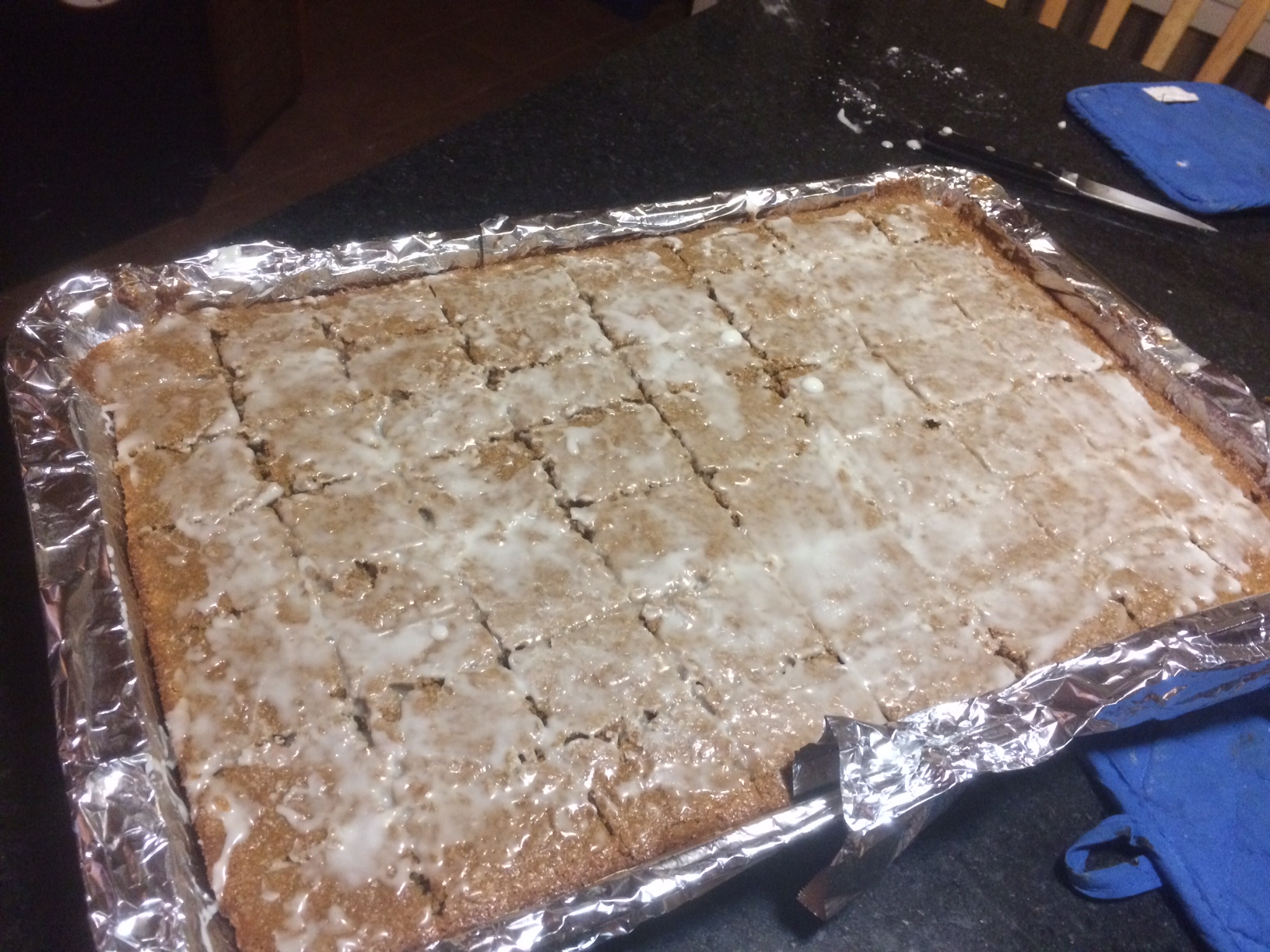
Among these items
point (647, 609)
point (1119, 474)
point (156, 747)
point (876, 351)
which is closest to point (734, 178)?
point (876, 351)

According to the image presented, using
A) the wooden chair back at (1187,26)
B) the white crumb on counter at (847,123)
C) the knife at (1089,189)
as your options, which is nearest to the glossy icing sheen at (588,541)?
the knife at (1089,189)

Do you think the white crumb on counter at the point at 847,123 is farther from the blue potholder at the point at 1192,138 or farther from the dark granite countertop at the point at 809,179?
the blue potholder at the point at 1192,138

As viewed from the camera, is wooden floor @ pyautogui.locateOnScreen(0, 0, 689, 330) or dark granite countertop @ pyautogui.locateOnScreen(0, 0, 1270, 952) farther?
wooden floor @ pyautogui.locateOnScreen(0, 0, 689, 330)

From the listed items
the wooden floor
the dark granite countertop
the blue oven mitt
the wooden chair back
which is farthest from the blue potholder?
the wooden floor

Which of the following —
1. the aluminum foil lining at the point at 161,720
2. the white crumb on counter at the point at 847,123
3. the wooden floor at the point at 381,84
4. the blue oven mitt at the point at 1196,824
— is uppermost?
the white crumb on counter at the point at 847,123

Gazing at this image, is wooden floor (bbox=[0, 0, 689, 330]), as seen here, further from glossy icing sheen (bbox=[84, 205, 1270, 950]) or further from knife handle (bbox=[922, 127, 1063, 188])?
knife handle (bbox=[922, 127, 1063, 188])

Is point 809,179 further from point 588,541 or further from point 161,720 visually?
point 161,720

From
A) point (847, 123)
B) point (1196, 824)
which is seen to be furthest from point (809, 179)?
point (1196, 824)
